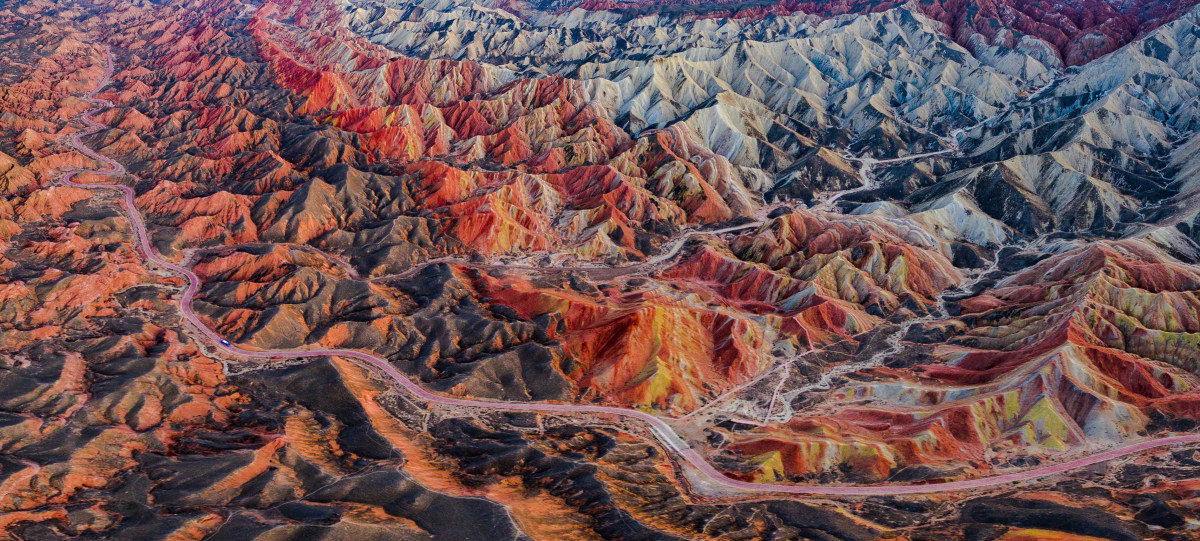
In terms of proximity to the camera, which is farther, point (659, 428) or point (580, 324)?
point (580, 324)

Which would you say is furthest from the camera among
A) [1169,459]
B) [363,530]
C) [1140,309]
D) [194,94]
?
[194,94]

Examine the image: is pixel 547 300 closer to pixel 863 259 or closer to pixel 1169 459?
pixel 863 259

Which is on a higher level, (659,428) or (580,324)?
(580,324)

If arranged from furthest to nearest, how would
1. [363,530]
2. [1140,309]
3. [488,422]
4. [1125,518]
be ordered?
[1140,309], [488,422], [1125,518], [363,530]

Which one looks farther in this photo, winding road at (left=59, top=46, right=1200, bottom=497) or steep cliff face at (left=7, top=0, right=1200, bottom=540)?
winding road at (left=59, top=46, right=1200, bottom=497)

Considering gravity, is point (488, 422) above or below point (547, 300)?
below

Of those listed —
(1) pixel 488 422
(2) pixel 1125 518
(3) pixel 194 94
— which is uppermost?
(3) pixel 194 94

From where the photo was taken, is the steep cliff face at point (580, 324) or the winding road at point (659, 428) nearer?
the steep cliff face at point (580, 324)

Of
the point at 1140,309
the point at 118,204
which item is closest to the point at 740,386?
the point at 1140,309

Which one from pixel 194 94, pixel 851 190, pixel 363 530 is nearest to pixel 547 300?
pixel 363 530

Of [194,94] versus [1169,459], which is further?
[194,94]
